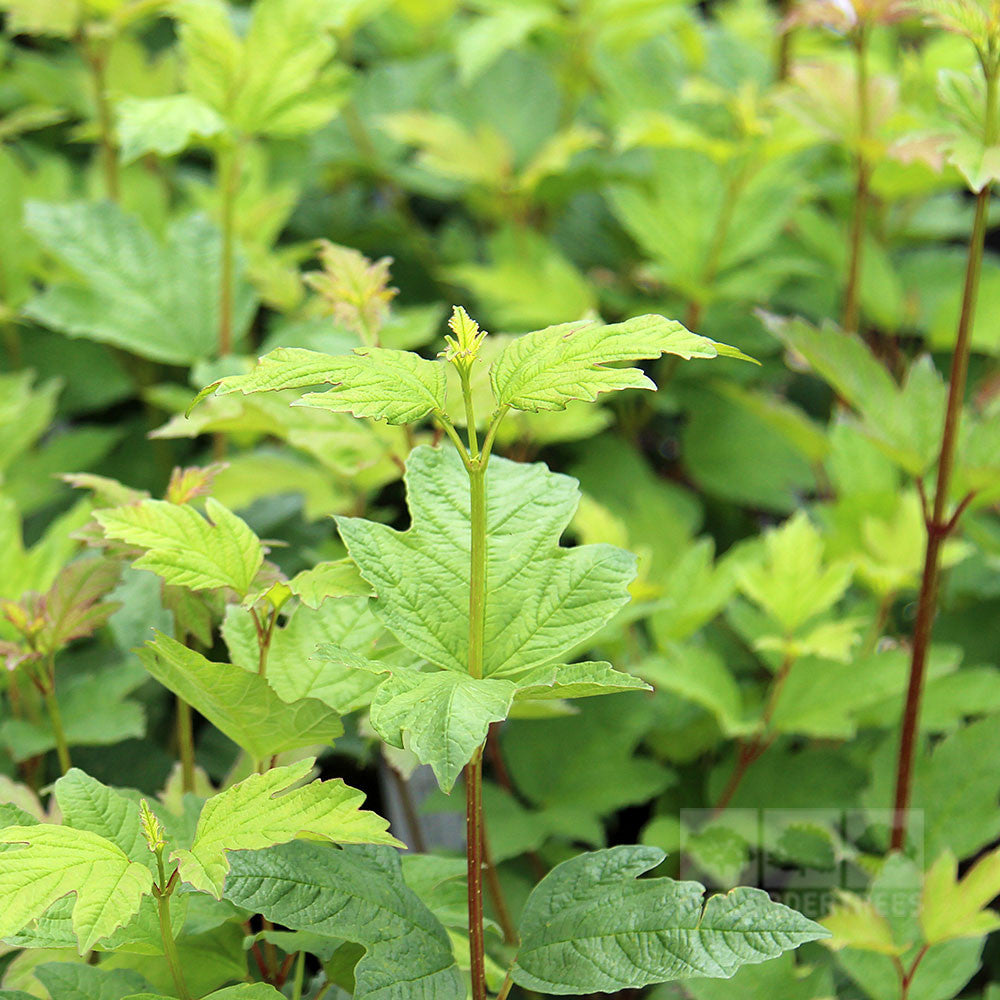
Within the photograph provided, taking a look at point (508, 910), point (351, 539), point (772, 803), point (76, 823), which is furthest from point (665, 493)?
point (76, 823)

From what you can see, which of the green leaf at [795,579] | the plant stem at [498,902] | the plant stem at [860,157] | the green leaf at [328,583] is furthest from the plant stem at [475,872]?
the plant stem at [860,157]

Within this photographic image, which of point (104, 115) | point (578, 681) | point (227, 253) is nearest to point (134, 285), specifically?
point (227, 253)

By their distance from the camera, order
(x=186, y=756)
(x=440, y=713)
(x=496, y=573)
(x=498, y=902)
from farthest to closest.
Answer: (x=498, y=902)
(x=186, y=756)
(x=496, y=573)
(x=440, y=713)

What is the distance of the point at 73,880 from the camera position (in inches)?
20.8

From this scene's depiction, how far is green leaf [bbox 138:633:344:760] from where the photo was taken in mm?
593

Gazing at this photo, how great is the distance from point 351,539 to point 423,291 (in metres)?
0.95

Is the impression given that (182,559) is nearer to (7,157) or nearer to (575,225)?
(7,157)

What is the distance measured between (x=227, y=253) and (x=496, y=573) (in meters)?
0.59

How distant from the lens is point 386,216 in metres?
1.53

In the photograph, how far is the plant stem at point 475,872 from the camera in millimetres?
591

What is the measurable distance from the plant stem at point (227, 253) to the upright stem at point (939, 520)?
0.66m

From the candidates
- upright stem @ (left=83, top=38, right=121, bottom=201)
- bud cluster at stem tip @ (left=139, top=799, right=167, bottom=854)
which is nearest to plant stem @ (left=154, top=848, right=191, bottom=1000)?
bud cluster at stem tip @ (left=139, top=799, right=167, bottom=854)

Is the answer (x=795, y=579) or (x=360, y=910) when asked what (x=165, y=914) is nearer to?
(x=360, y=910)

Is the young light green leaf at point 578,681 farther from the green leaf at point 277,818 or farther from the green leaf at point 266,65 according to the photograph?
the green leaf at point 266,65
